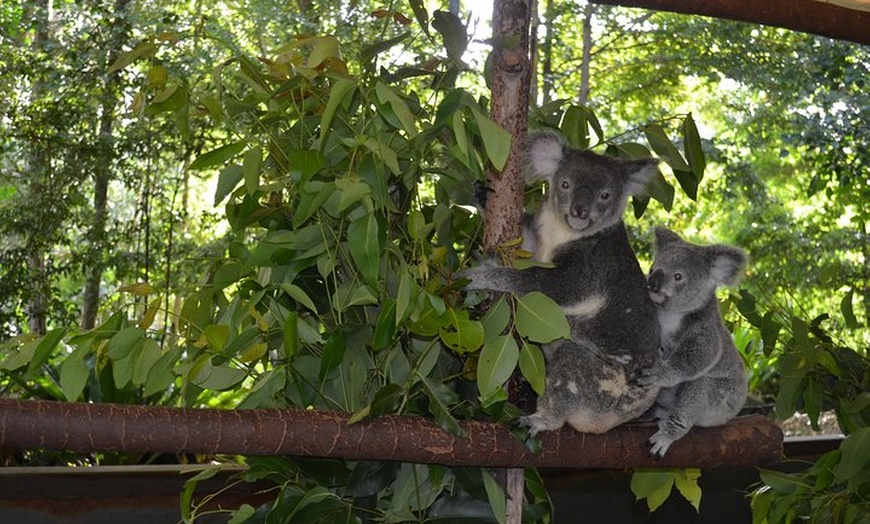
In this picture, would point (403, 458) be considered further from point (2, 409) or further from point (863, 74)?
point (863, 74)

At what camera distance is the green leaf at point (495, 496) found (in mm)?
1812

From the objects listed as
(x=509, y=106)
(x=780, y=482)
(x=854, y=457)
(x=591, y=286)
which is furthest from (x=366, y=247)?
(x=780, y=482)

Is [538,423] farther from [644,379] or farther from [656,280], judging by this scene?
[656,280]

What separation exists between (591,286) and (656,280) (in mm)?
265

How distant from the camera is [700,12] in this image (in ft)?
6.86

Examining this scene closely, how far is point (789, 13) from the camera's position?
2145 millimetres

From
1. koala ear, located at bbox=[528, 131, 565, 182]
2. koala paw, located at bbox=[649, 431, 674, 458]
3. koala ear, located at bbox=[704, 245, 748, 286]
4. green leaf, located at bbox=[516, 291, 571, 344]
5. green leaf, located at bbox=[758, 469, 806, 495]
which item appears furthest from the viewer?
green leaf, located at bbox=[758, 469, 806, 495]

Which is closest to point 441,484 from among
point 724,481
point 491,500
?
point 491,500

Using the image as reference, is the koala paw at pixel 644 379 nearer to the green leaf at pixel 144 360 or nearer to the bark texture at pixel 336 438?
the bark texture at pixel 336 438

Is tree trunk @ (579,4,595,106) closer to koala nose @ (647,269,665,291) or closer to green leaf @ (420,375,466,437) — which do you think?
koala nose @ (647,269,665,291)

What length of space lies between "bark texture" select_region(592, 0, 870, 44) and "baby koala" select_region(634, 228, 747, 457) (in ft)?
1.73

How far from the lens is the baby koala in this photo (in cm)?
217

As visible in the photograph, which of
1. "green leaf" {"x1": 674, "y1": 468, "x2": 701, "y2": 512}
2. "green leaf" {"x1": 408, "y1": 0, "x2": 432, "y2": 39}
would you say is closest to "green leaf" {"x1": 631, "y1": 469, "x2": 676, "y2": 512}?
"green leaf" {"x1": 674, "y1": 468, "x2": 701, "y2": 512}

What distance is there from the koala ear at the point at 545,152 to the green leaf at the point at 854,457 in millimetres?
945
